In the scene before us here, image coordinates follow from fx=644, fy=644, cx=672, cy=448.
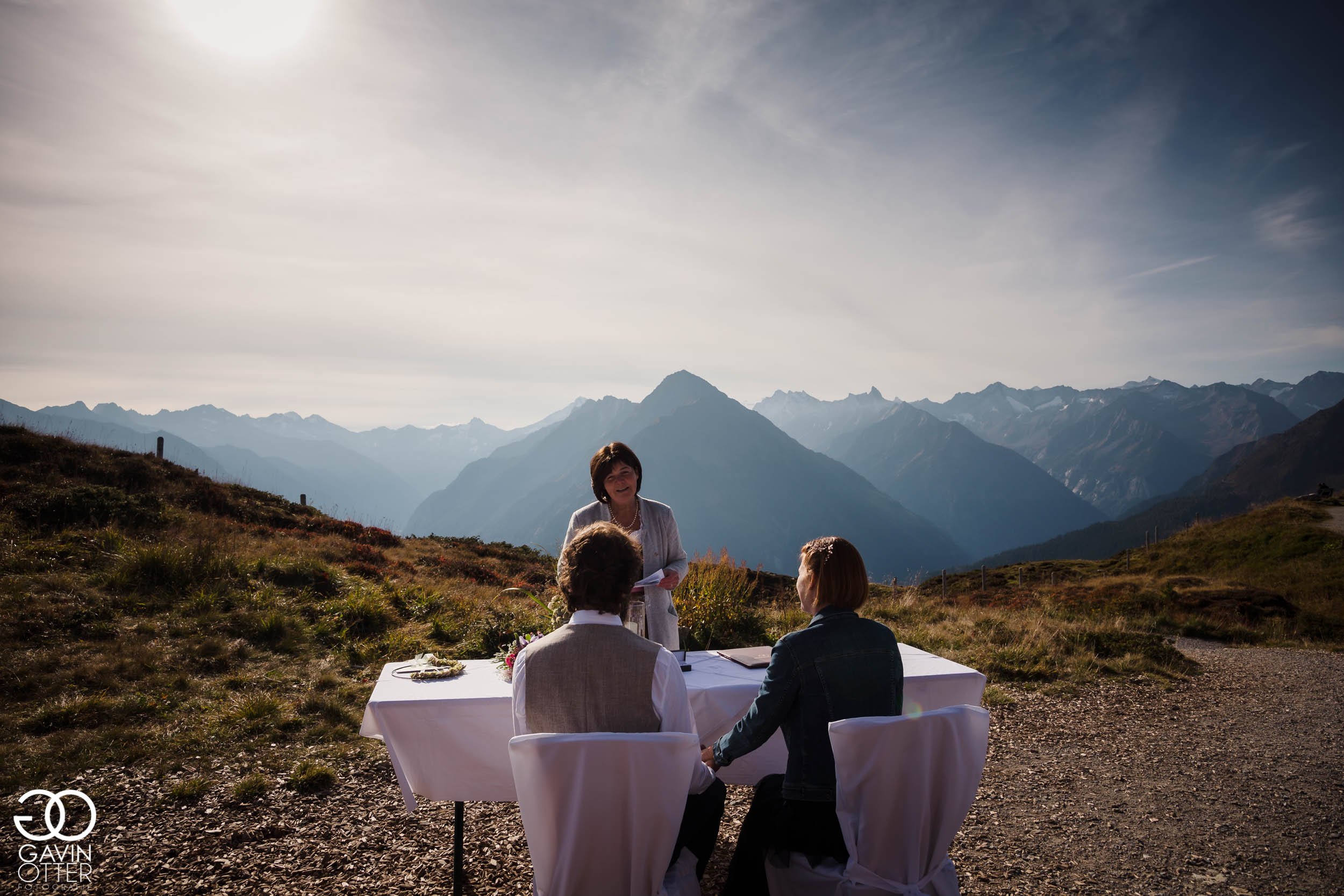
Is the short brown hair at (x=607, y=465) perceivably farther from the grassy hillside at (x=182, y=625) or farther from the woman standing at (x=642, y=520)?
the grassy hillside at (x=182, y=625)

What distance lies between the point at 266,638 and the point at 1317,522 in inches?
1241

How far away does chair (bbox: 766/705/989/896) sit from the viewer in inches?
81.9

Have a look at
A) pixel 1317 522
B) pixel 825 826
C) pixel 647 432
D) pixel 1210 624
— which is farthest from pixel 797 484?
pixel 825 826

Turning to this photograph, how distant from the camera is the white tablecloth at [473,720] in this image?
281 centimetres

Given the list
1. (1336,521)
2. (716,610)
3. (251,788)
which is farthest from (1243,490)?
(251,788)

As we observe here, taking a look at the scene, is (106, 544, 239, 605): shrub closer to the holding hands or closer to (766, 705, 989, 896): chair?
the holding hands

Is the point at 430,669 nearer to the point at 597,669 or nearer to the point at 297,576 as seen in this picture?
the point at 597,669

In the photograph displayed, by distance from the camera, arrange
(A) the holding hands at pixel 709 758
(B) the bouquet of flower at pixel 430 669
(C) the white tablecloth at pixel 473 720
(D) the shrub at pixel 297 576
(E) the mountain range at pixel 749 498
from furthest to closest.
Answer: (E) the mountain range at pixel 749 498 → (D) the shrub at pixel 297 576 → (B) the bouquet of flower at pixel 430 669 → (C) the white tablecloth at pixel 473 720 → (A) the holding hands at pixel 709 758

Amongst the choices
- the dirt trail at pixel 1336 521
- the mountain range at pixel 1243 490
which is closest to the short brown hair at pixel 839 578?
the dirt trail at pixel 1336 521

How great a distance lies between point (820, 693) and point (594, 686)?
784 mm

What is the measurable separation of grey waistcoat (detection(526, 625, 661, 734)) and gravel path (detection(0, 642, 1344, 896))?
1824mm

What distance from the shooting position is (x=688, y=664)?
331 centimetres

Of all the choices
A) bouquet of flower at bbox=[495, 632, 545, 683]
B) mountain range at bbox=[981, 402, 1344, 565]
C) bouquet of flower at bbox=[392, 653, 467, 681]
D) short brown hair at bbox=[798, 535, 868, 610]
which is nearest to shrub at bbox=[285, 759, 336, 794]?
bouquet of flower at bbox=[392, 653, 467, 681]

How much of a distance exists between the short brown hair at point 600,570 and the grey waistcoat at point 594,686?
0.11m
